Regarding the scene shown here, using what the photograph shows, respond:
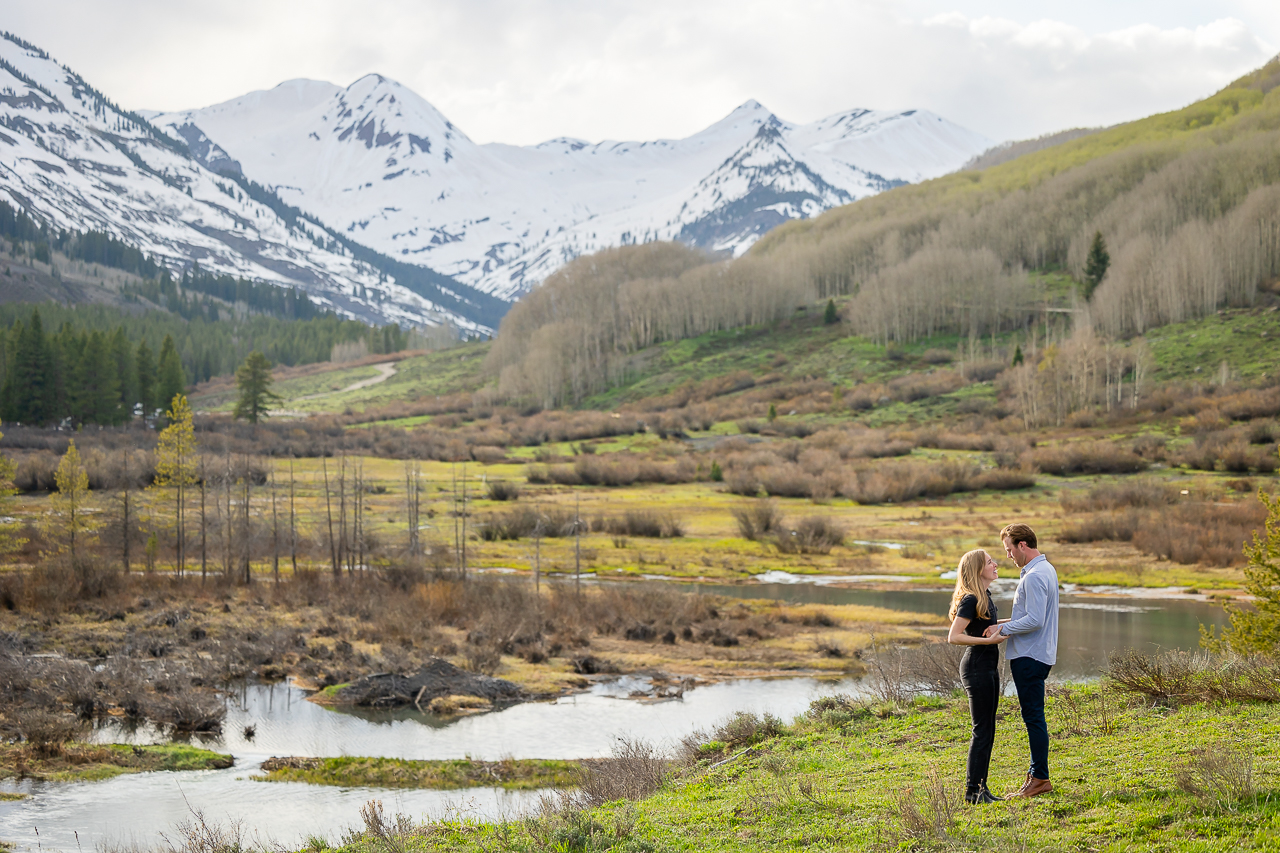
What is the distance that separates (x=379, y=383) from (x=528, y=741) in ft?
586

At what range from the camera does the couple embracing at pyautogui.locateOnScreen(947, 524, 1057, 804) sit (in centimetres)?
916

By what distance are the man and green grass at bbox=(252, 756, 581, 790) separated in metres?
12.7

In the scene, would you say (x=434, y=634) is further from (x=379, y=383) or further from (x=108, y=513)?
(x=379, y=383)

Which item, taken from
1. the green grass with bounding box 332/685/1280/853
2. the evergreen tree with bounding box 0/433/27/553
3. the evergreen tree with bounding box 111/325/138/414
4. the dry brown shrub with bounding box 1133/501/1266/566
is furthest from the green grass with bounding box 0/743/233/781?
the evergreen tree with bounding box 111/325/138/414

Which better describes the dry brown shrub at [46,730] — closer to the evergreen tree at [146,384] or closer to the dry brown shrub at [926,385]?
the dry brown shrub at [926,385]

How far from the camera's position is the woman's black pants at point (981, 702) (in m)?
9.53

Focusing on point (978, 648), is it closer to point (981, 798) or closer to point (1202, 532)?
point (981, 798)

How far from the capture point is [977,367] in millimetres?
119625

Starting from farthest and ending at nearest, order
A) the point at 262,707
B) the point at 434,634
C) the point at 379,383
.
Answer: the point at 379,383 → the point at 434,634 → the point at 262,707

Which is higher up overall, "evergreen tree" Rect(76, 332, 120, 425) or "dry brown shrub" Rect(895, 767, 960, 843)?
"evergreen tree" Rect(76, 332, 120, 425)

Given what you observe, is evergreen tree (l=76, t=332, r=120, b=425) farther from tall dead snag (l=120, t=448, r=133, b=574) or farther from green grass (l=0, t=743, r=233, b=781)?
green grass (l=0, t=743, r=233, b=781)

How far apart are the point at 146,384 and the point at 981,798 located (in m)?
128

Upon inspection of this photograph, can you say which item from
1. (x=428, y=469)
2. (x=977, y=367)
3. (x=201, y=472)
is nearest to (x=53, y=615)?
(x=201, y=472)

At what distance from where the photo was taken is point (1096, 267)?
131125mm
